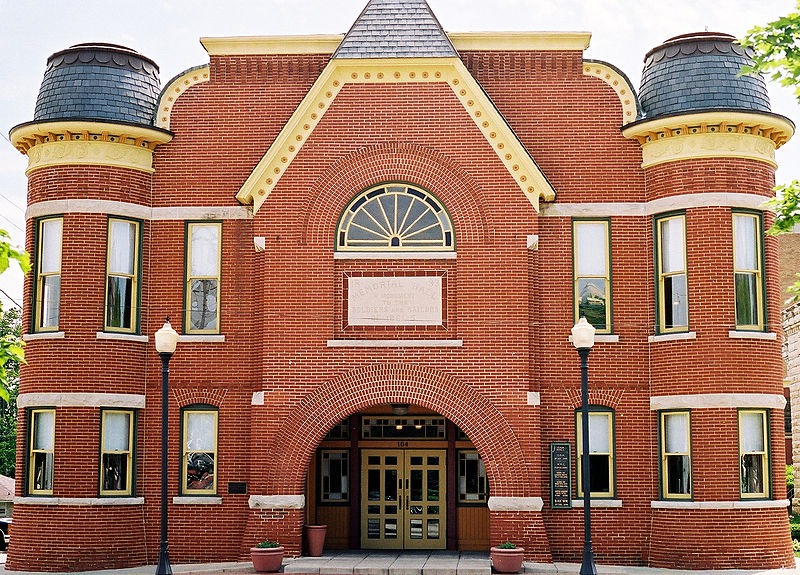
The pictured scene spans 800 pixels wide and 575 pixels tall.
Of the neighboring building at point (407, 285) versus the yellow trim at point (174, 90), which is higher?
the yellow trim at point (174, 90)

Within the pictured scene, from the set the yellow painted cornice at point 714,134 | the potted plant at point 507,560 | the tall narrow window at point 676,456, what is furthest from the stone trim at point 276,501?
the yellow painted cornice at point 714,134

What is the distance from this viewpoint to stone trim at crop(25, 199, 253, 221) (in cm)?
2345

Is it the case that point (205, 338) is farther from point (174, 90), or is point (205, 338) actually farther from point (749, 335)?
point (749, 335)

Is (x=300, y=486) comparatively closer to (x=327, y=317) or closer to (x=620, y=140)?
(x=327, y=317)

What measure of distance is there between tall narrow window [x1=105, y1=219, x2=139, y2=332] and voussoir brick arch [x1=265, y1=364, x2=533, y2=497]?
4.24 m

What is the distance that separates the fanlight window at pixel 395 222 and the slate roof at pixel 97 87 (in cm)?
521

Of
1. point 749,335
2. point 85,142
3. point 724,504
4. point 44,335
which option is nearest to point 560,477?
point 724,504

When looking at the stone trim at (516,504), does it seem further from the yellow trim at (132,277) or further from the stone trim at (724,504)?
the yellow trim at (132,277)

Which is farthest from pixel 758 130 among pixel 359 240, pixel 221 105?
pixel 221 105

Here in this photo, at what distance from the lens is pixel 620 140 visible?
24.0 m

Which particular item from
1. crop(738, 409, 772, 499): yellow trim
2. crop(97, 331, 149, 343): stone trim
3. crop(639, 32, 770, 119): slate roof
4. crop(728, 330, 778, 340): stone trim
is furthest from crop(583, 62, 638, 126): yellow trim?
crop(97, 331, 149, 343): stone trim

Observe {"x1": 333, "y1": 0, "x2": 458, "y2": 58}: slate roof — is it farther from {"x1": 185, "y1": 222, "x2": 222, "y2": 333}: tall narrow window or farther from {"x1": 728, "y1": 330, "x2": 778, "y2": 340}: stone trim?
{"x1": 728, "y1": 330, "x2": 778, "y2": 340}: stone trim

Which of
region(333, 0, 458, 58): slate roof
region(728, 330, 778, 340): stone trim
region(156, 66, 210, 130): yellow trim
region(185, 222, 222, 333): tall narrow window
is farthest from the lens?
region(156, 66, 210, 130): yellow trim

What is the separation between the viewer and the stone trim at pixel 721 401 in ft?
72.8
